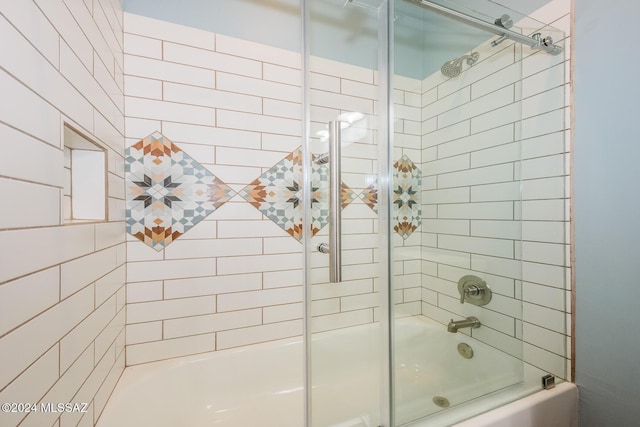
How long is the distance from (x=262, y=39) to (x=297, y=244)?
1130 mm

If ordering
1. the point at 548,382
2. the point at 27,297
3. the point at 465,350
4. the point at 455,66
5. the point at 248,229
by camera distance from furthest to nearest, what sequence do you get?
the point at 248,229, the point at 455,66, the point at 465,350, the point at 548,382, the point at 27,297

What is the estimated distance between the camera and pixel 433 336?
3.59 ft

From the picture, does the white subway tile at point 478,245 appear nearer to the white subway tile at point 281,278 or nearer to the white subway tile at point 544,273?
the white subway tile at point 544,273

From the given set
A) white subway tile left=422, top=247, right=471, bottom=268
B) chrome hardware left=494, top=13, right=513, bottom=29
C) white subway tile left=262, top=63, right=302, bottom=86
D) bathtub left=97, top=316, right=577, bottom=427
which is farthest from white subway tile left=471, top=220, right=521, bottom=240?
white subway tile left=262, top=63, right=302, bottom=86

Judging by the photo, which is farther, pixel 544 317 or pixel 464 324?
pixel 464 324

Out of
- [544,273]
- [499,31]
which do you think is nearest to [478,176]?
[544,273]

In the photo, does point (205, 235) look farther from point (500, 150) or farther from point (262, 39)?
point (500, 150)

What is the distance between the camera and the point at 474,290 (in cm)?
117

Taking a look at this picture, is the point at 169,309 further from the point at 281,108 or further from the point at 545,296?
the point at 545,296

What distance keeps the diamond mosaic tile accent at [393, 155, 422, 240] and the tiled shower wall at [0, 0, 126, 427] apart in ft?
2.87

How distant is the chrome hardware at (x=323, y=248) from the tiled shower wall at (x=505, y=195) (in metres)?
0.43

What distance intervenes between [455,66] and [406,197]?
80cm

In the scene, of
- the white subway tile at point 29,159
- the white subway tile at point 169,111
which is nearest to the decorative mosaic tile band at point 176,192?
the white subway tile at point 169,111

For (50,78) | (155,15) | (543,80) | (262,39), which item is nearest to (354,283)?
(50,78)
